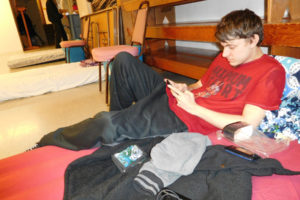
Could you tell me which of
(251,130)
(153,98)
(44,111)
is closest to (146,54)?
(44,111)

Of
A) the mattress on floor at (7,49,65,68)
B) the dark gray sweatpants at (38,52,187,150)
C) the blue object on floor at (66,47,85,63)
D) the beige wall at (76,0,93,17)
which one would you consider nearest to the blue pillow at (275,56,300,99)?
the dark gray sweatpants at (38,52,187,150)

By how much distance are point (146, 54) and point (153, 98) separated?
182cm

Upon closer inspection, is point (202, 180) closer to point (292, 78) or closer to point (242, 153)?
point (242, 153)

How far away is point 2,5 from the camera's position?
5.65m

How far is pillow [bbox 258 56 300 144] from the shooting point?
3.22 feet

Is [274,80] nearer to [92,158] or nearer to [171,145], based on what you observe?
[171,145]

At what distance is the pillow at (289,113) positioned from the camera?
98 centimetres

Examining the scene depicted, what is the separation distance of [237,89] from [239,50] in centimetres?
18

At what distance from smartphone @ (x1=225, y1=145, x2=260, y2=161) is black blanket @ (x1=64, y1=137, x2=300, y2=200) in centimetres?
2

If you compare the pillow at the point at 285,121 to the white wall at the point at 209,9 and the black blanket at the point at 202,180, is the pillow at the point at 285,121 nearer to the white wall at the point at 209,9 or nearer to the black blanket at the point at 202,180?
the black blanket at the point at 202,180

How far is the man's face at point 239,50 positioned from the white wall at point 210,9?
0.92m

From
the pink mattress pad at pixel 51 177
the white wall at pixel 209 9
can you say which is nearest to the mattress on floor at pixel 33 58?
the white wall at pixel 209 9

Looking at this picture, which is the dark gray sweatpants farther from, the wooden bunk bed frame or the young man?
the wooden bunk bed frame

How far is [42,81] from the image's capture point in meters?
2.76
